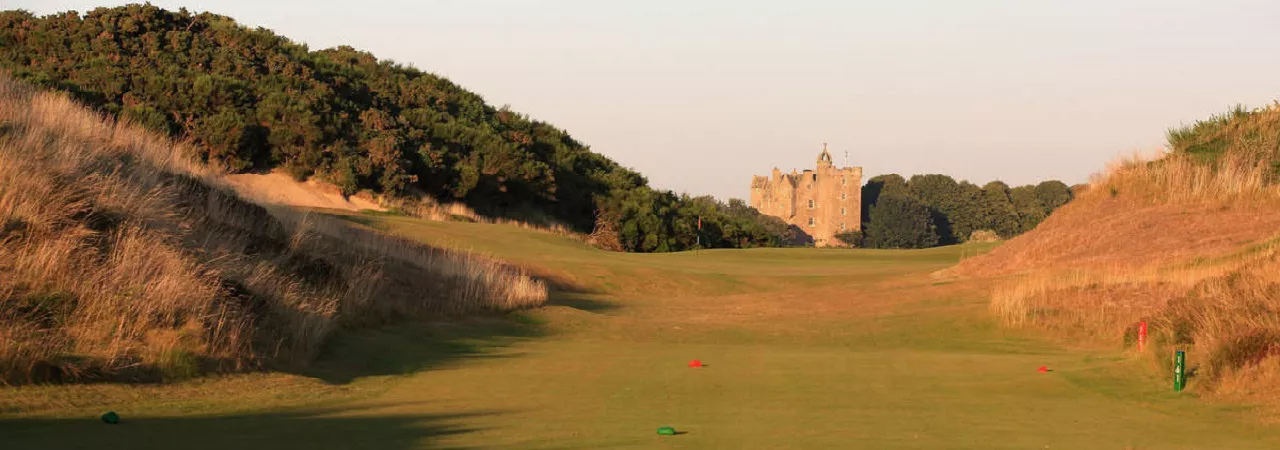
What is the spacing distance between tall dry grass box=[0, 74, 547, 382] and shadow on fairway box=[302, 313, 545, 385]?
0.33 metres

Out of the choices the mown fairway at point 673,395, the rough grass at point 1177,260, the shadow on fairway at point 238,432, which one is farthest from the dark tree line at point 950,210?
the shadow on fairway at point 238,432

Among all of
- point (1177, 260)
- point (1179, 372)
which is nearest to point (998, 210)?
point (1177, 260)

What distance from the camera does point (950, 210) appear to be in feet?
509

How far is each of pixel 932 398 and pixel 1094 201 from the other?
16.8 m

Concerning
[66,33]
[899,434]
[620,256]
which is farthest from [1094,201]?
[66,33]

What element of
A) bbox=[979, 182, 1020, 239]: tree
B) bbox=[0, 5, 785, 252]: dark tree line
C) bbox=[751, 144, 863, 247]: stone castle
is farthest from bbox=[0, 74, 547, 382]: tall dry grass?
bbox=[751, 144, 863, 247]: stone castle

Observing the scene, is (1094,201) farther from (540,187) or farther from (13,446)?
(540,187)

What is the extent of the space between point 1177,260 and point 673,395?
41.9 ft

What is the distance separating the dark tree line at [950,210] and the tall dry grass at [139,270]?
124076 millimetres

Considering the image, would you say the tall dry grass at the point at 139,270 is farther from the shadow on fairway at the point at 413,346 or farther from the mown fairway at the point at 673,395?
the mown fairway at the point at 673,395

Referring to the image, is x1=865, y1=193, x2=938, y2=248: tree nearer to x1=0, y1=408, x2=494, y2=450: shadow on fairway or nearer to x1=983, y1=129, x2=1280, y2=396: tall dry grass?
x1=983, y1=129, x2=1280, y2=396: tall dry grass

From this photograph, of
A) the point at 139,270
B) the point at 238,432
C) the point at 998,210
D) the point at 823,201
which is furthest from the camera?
the point at 823,201

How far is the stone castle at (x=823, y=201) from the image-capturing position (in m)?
173

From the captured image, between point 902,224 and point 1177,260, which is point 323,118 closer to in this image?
point 1177,260
